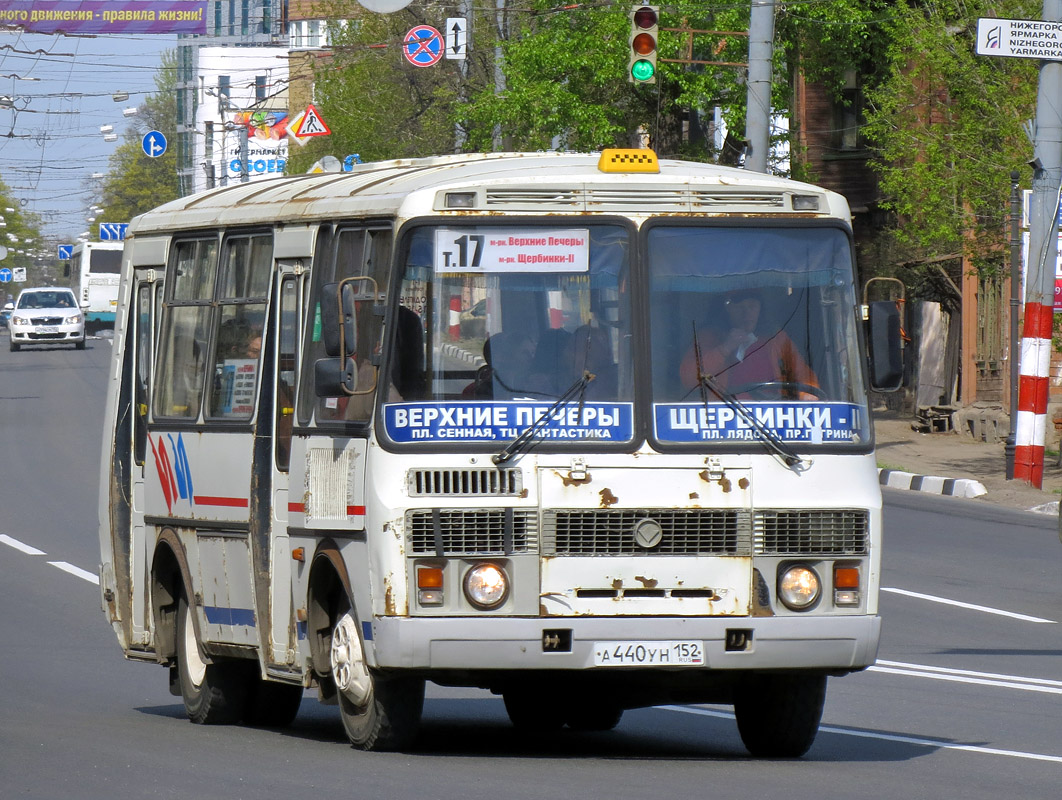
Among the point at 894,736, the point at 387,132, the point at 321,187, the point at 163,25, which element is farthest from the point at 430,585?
the point at 163,25

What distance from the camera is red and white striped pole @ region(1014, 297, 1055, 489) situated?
2330 cm

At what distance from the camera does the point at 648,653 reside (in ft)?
26.1

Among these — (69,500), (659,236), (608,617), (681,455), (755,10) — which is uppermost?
(755,10)

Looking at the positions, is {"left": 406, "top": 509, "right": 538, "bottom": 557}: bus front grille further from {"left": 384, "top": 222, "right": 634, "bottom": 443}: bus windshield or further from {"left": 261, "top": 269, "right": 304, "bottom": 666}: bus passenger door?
{"left": 261, "top": 269, "right": 304, "bottom": 666}: bus passenger door

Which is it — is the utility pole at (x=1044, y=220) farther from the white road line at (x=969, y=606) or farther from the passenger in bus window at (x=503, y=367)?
the passenger in bus window at (x=503, y=367)

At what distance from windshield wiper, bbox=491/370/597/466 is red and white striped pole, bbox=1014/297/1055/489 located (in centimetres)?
1609

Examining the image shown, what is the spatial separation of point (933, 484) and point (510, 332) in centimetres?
1747

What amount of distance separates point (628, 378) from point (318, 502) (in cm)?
145

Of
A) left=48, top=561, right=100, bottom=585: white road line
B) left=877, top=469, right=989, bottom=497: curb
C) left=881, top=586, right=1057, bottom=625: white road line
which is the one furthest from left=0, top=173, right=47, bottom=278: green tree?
left=881, top=586, right=1057, bottom=625: white road line

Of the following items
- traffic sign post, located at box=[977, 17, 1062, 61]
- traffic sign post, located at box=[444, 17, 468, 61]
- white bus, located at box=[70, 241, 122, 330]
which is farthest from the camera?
white bus, located at box=[70, 241, 122, 330]

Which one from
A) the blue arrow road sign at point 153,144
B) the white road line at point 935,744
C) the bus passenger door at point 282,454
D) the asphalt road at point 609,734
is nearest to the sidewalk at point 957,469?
the asphalt road at point 609,734

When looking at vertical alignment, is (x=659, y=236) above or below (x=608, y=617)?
above

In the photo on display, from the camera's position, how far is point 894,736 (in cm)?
972

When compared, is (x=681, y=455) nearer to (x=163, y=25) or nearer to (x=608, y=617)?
(x=608, y=617)
